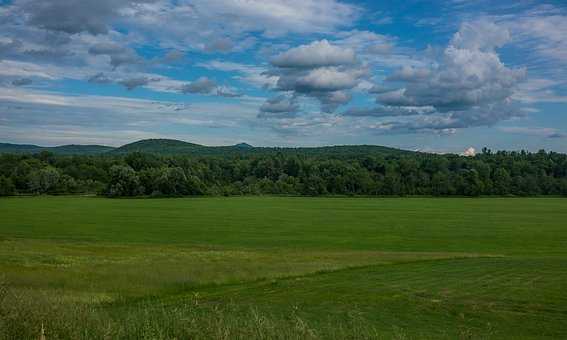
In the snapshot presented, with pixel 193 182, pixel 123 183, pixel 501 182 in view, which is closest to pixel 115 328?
pixel 123 183

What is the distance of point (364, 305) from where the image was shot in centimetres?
2212

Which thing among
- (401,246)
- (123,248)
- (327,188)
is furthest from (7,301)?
(327,188)

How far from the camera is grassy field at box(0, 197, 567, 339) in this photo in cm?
1125

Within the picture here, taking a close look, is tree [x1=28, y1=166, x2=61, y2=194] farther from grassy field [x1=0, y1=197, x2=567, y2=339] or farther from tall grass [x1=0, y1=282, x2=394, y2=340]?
tall grass [x1=0, y1=282, x2=394, y2=340]

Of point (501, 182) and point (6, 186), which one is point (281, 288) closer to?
point (6, 186)

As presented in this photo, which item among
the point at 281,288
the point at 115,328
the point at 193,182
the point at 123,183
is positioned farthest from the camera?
the point at 193,182

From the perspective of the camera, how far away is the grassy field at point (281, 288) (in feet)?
36.9

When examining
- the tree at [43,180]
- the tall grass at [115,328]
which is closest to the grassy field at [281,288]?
the tall grass at [115,328]

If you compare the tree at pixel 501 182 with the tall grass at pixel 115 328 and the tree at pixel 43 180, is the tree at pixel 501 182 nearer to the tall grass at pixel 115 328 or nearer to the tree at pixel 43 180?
the tree at pixel 43 180

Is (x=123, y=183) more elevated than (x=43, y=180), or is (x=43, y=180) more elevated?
(x=123, y=183)

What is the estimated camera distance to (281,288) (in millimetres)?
26875

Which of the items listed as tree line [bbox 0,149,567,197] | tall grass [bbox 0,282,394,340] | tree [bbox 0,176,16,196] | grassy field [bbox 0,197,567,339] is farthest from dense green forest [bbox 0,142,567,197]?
tall grass [bbox 0,282,394,340]

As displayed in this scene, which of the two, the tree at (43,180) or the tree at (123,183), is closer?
the tree at (123,183)

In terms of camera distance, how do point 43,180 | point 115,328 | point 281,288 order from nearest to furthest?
point 115,328, point 281,288, point 43,180
